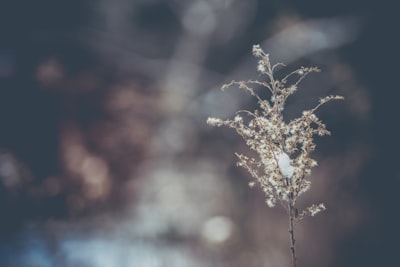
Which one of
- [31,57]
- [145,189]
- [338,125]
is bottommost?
[145,189]

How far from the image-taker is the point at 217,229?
12.5 ft

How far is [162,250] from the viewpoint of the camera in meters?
3.97

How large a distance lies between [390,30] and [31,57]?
4.04m

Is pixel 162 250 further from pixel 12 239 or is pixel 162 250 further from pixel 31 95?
pixel 31 95

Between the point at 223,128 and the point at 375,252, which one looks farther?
the point at 223,128

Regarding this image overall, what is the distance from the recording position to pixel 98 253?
3.98 meters

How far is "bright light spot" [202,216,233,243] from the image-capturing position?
3.79 meters

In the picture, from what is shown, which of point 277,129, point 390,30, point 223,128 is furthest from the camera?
point 223,128

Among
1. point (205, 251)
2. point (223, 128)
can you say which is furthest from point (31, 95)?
point (205, 251)

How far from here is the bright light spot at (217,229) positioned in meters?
3.79

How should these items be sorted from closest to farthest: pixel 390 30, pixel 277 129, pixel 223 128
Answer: pixel 277 129
pixel 390 30
pixel 223 128

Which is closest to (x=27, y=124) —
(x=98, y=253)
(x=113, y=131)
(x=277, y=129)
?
(x=113, y=131)

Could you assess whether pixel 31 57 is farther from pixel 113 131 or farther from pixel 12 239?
pixel 12 239

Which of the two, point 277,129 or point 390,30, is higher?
point 390,30
